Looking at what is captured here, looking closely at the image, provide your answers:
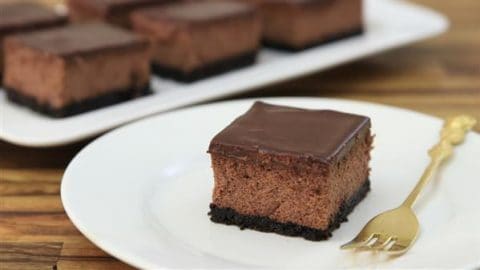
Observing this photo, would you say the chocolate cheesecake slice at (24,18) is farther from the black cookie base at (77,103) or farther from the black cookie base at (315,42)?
the black cookie base at (315,42)

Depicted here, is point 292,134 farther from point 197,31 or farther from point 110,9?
point 110,9

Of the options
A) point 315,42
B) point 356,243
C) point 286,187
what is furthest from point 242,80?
point 356,243

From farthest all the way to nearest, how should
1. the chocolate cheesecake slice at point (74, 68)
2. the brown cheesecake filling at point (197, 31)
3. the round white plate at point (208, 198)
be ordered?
1. the brown cheesecake filling at point (197, 31)
2. the chocolate cheesecake slice at point (74, 68)
3. the round white plate at point (208, 198)

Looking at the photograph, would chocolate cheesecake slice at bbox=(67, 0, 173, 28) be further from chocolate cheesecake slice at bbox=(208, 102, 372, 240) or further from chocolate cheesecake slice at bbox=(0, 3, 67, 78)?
chocolate cheesecake slice at bbox=(208, 102, 372, 240)

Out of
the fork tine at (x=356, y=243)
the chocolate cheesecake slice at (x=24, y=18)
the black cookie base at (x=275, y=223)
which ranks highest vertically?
the fork tine at (x=356, y=243)

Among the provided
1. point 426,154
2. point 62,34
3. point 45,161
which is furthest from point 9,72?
point 426,154

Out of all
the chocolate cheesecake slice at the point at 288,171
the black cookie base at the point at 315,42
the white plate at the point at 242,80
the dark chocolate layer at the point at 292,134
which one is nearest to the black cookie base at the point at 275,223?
the chocolate cheesecake slice at the point at 288,171

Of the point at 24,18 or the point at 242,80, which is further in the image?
the point at 24,18
